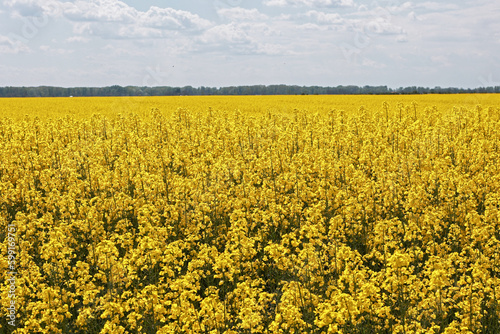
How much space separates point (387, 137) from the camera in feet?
62.2

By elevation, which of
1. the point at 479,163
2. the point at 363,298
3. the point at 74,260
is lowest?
the point at 74,260

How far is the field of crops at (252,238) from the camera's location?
6574 millimetres

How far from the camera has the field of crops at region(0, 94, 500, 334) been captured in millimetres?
6574

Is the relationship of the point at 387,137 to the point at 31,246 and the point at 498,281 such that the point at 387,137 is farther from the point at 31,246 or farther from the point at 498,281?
the point at 31,246

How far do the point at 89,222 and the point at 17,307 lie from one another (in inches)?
122

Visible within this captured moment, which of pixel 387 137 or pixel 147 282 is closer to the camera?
pixel 147 282

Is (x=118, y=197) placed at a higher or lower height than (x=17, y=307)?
higher

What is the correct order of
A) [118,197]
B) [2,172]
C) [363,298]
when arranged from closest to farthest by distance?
[363,298] < [118,197] < [2,172]

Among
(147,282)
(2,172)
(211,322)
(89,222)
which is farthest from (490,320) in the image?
(2,172)

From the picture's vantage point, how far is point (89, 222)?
32.9 feet

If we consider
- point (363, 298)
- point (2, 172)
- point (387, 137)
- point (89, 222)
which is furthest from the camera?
point (387, 137)

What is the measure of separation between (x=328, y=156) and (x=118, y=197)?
21.5 ft

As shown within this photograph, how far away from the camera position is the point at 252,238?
8.70m

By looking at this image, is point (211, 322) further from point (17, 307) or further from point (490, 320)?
point (490, 320)
